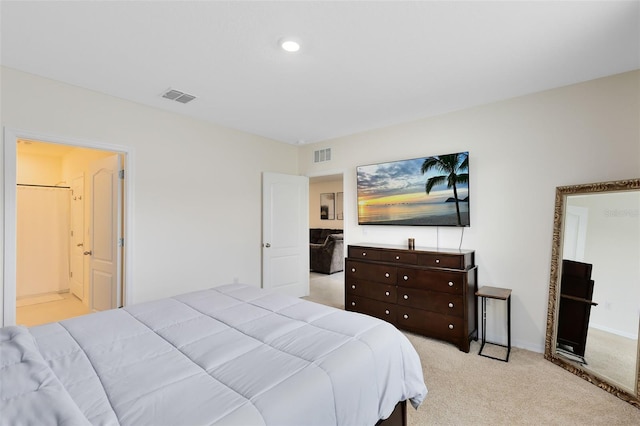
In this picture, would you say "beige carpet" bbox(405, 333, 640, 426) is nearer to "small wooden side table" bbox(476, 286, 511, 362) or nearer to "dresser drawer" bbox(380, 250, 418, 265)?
"small wooden side table" bbox(476, 286, 511, 362)

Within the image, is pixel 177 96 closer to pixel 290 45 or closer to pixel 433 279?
pixel 290 45

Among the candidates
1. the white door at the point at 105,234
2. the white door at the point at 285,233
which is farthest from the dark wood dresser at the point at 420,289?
the white door at the point at 105,234

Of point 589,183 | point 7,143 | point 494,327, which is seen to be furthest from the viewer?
point 494,327

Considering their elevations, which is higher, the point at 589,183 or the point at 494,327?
the point at 589,183

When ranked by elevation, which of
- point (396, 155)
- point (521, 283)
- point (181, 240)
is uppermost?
point (396, 155)

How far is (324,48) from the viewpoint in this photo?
2256 mm

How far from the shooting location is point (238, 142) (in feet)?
14.3

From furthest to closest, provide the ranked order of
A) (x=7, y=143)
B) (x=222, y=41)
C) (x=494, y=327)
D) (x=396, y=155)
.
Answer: (x=396, y=155) → (x=494, y=327) → (x=7, y=143) → (x=222, y=41)

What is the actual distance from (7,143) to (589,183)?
16.8 feet

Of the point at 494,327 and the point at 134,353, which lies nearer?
the point at 134,353

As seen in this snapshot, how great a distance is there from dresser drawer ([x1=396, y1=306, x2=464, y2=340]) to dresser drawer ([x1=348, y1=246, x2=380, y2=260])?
2.18ft

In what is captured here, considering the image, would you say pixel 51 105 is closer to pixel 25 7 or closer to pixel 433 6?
pixel 25 7

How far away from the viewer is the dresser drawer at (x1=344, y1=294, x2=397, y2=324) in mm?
3541

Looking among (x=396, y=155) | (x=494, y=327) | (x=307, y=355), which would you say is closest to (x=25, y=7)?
(x=307, y=355)
